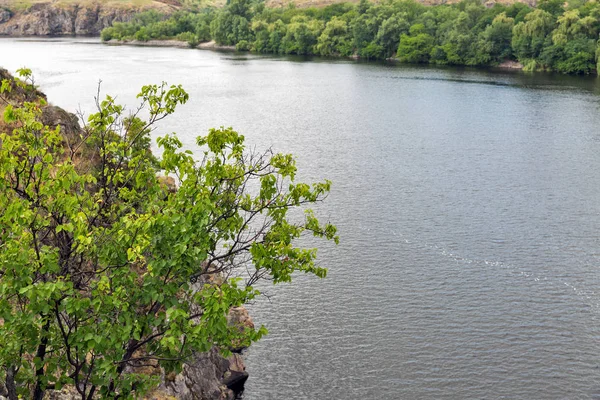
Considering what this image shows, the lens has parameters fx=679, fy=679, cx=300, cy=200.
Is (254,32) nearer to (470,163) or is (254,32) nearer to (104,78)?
(104,78)

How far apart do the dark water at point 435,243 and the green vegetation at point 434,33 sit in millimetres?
33799

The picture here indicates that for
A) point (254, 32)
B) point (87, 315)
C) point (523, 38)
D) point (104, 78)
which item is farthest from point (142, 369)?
point (254, 32)

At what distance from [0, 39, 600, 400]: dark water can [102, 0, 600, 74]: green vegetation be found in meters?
33.8

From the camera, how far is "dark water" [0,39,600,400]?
31328mm

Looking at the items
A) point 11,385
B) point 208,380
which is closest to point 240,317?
point 208,380

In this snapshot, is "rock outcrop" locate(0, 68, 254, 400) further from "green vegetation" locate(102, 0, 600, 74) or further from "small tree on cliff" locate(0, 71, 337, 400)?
"green vegetation" locate(102, 0, 600, 74)

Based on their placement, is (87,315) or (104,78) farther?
(104,78)

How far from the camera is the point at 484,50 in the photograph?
14375 cm

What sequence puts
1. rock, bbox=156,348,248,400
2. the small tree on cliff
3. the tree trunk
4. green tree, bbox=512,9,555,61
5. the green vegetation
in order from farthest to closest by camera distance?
green tree, bbox=512,9,555,61 < the green vegetation < rock, bbox=156,348,248,400 < the tree trunk < the small tree on cliff

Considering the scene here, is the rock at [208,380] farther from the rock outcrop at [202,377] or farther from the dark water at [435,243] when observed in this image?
the dark water at [435,243]

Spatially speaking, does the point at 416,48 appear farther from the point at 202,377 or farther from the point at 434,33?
the point at 202,377

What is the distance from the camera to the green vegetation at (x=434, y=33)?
437 ft

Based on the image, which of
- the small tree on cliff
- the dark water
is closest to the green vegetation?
the dark water

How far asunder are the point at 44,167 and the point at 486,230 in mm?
37084
